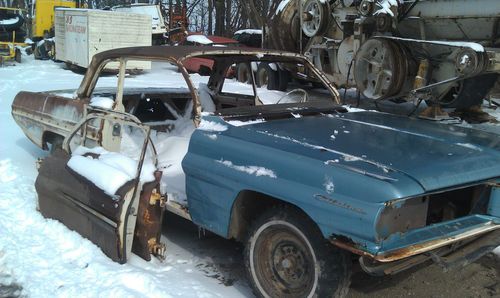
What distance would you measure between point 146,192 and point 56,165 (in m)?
1.00

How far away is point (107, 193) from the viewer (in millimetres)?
3395

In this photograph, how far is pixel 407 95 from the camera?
8.78 metres

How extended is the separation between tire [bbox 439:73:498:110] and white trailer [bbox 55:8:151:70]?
929cm

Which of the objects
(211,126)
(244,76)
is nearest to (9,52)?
(244,76)

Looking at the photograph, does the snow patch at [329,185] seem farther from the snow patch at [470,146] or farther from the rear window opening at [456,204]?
the snow patch at [470,146]

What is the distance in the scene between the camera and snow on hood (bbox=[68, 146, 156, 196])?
11.3 ft

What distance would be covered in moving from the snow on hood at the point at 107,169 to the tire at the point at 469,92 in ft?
19.7

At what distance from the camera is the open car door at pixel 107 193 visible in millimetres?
3385

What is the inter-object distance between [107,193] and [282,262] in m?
1.25

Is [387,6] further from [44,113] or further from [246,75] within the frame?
[44,113]

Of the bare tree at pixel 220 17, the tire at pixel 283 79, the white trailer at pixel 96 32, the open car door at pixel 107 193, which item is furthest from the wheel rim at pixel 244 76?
the bare tree at pixel 220 17

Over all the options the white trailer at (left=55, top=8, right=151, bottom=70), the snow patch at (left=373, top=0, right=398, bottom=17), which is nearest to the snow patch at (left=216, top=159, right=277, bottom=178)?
the snow patch at (left=373, top=0, right=398, bottom=17)

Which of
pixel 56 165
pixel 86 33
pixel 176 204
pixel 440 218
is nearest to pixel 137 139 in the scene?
pixel 56 165

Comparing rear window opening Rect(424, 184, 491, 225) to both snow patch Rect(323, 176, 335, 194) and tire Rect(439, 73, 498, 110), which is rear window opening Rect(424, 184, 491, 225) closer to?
snow patch Rect(323, 176, 335, 194)
